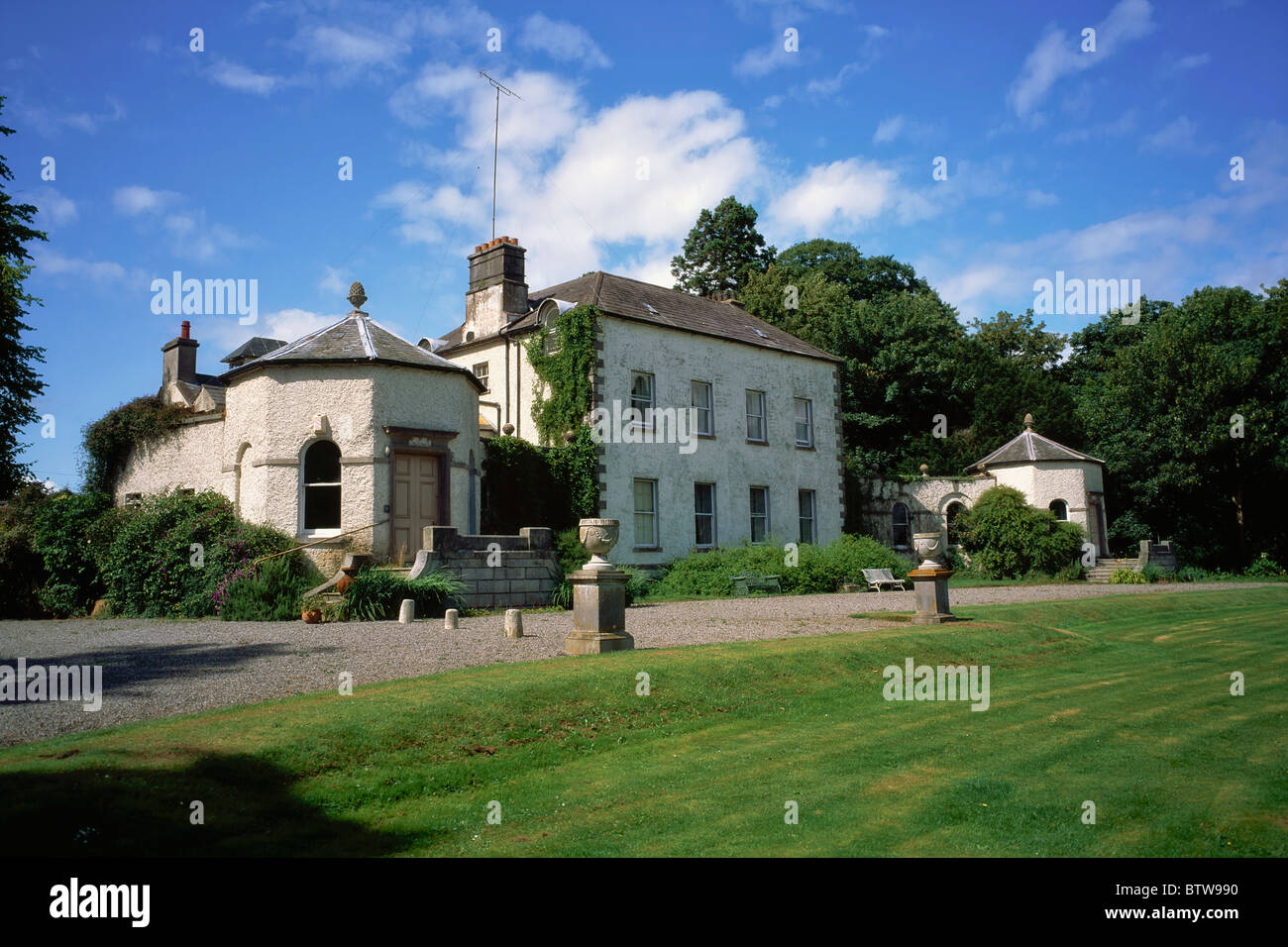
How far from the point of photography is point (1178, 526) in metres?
32.7

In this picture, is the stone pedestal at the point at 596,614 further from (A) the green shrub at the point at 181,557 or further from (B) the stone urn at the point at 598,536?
(A) the green shrub at the point at 181,557

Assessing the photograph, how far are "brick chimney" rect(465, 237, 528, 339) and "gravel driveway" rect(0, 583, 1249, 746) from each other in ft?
40.0

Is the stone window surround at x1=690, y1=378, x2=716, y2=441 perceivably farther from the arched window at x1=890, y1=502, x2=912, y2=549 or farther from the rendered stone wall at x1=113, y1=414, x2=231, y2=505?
the rendered stone wall at x1=113, y1=414, x2=231, y2=505

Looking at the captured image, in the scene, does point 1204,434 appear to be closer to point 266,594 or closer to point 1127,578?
point 1127,578

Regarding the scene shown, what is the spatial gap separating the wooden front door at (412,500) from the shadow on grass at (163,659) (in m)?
6.78

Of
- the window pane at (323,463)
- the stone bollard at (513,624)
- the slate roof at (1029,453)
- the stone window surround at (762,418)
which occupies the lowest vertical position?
the stone bollard at (513,624)

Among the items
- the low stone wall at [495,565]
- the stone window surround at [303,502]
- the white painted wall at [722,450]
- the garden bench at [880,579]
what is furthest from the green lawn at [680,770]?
the white painted wall at [722,450]

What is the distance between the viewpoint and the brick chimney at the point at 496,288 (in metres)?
26.4

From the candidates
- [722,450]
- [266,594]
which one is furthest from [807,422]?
[266,594]

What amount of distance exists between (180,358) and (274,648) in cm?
2165

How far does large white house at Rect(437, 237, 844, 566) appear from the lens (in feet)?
81.2

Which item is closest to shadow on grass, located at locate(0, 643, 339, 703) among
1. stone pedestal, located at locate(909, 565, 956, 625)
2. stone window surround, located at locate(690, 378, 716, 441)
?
stone pedestal, located at locate(909, 565, 956, 625)
